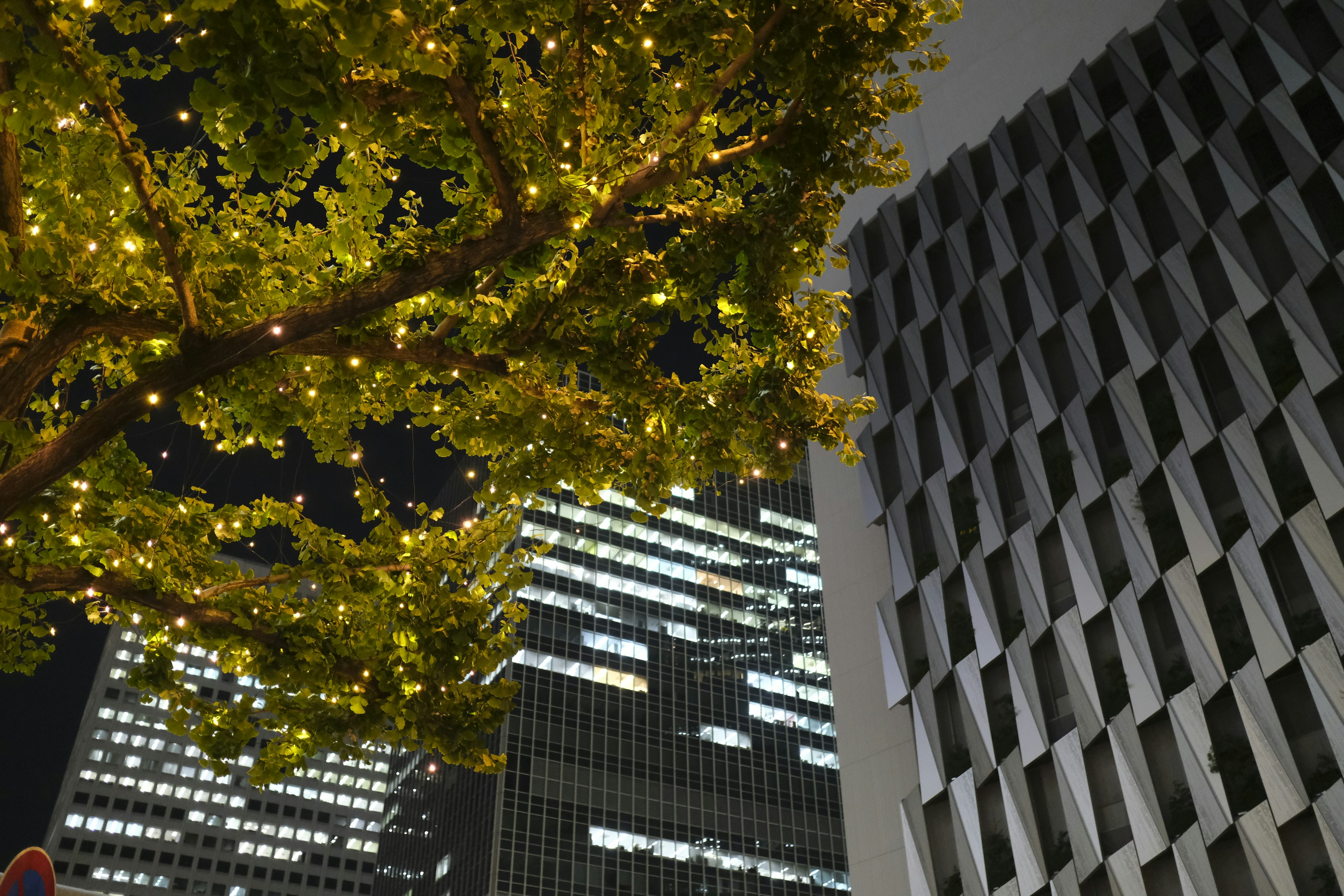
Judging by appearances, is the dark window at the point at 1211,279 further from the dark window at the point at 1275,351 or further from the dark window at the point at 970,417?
the dark window at the point at 970,417

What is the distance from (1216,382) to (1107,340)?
3143 mm

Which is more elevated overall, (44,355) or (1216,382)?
(1216,382)

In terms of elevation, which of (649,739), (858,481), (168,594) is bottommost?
(168,594)

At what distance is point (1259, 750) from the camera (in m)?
18.5

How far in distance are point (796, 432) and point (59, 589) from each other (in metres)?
5.22

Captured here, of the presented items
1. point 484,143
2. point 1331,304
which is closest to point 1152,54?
point 1331,304

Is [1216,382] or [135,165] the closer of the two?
[135,165]

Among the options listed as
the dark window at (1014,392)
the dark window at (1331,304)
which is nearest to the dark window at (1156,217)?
the dark window at (1331,304)

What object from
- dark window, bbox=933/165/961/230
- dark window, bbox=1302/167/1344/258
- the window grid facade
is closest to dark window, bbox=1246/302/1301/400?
dark window, bbox=1302/167/1344/258

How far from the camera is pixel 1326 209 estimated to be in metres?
21.7

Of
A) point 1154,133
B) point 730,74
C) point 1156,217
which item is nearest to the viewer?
point 730,74

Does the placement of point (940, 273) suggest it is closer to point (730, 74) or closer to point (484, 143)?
point (730, 74)

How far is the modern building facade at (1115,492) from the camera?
1919cm

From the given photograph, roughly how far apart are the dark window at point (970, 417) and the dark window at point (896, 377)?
160cm
